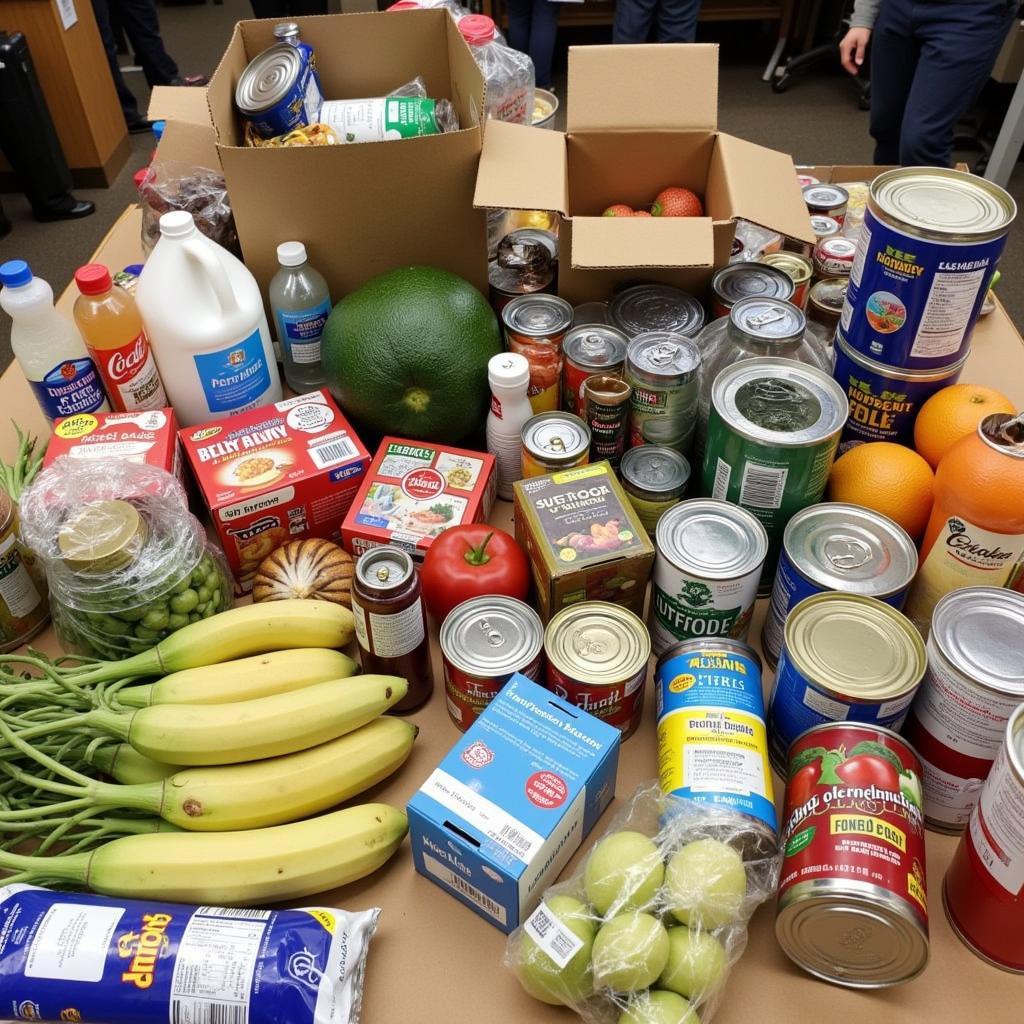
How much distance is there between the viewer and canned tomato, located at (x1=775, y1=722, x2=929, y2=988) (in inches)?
31.9

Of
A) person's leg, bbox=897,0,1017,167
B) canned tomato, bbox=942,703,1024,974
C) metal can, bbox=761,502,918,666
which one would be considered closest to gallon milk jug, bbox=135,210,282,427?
metal can, bbox=761,502,918,666

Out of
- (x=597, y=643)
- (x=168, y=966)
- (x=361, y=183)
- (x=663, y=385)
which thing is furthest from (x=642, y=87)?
(x=168, y=966)

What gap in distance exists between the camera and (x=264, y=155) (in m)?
1.30

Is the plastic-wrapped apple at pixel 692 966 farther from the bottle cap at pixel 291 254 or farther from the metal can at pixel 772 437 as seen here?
the bottle cap at pixel 291 254

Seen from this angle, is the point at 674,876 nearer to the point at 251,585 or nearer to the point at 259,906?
the point at 259,906

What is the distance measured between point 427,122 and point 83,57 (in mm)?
2849

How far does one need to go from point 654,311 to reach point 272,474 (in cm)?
65

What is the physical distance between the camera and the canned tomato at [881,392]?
3.89 ft

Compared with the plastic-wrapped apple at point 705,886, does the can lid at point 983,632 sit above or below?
above

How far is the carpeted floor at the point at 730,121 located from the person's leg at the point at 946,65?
2.60 feet

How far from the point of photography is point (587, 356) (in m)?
1.29

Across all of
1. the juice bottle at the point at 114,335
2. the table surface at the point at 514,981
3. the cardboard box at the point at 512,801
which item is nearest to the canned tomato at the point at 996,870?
the table surface at the point at 514,981

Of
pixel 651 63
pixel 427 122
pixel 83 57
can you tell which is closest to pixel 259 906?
pixel 427 122

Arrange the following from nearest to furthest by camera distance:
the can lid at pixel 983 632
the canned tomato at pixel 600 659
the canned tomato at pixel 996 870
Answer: the canned tomato at pixel 996 870 < the can lid at pixel 983 632 < the canned tomato at pixel 600 659
